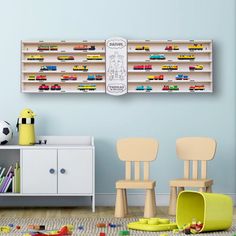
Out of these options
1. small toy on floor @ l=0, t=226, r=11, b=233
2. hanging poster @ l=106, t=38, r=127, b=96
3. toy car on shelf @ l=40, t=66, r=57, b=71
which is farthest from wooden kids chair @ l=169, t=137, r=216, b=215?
small toy on floor @ l=0, t=226, r=11, b=233

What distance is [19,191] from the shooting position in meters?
6.37

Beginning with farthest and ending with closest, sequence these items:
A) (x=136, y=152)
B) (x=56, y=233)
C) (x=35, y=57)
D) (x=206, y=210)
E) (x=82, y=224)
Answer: (x=35, y=57) < (x=136, y=152) < (x=82, y=224) < (x=206, y=210) < (x=56, y=233)

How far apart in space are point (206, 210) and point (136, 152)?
1.53 m

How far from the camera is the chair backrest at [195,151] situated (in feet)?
21.0

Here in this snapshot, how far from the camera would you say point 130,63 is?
6703 mm

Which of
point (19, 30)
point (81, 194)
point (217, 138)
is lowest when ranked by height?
point (81, 194)

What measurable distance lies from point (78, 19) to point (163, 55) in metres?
0.88

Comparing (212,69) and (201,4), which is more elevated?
(201,4)

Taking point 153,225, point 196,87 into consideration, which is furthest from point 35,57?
point 153,225

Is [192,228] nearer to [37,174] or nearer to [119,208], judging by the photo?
[119,208]

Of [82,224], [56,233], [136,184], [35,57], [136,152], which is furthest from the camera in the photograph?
[35,57]

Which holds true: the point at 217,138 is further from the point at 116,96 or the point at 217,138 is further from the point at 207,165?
the point at 116,96

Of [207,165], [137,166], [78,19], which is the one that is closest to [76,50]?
[78,19]

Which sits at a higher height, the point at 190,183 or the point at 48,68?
the point at 48,68
